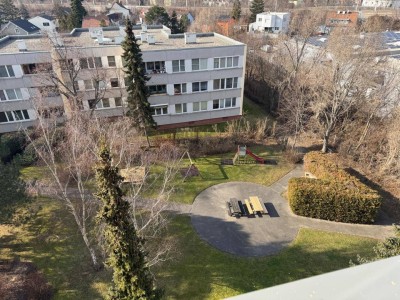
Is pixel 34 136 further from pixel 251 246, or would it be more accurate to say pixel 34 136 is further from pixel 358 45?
pixel 358 45

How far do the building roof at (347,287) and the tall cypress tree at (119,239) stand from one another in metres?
6.71

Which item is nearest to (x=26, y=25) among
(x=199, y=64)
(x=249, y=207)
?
(x=199, y=64)

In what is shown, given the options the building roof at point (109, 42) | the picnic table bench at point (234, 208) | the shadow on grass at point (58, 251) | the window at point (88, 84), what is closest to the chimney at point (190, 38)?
the building roof at point (109, 42)

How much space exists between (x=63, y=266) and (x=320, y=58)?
36619 mm

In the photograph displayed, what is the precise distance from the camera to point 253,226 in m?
21.6

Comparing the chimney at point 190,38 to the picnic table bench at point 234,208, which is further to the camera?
the chimney at point 190,38

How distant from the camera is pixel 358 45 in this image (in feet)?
88.3

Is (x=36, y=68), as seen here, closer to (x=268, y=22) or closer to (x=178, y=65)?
(x=178, y=65)

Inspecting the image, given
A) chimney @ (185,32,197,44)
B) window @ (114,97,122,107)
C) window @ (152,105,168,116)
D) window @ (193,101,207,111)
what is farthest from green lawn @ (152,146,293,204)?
chimney @ (185,32,197,44)

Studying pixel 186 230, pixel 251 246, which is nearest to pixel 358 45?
pixel 251 246

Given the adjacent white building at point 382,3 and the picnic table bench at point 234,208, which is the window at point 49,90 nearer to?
the picnic table bench at point 234,208

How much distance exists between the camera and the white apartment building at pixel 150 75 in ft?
102

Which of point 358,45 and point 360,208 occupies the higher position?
point 358,45

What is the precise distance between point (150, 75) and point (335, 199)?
23823 millimetres
